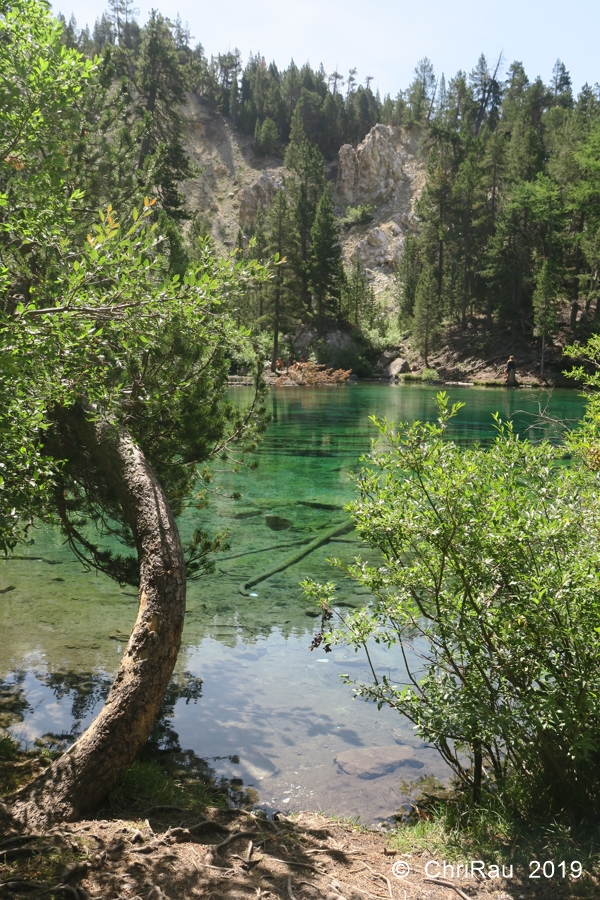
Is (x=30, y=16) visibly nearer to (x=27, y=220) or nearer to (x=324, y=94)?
(x=27, y=220)

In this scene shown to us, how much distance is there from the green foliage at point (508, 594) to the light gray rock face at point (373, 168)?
104 metres

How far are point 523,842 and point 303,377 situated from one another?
49.0 metres

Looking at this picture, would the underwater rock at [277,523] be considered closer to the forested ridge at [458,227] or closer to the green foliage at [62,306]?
the green foliage at [62,306]

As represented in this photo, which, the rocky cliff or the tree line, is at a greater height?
the rocky cliff

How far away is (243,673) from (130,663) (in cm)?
260

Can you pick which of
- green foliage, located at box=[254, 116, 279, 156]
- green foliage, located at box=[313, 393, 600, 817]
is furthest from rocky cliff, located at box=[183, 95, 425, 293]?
green foliage, located at box=[313, 393, 600, 817]

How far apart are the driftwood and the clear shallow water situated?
13cm

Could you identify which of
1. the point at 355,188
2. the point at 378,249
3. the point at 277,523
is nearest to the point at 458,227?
the point at 378,249

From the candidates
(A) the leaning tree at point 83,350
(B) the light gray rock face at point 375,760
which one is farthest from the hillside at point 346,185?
(A) the leaning tree at point 83,350

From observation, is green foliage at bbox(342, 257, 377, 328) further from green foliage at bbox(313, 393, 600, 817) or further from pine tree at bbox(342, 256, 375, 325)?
green foliage at bbox(313, 393, 600, 817)

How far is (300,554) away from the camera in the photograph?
34.3ft

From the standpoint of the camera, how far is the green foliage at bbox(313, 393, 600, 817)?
3199mm

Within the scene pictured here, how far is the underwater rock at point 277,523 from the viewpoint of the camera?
39.7 ft

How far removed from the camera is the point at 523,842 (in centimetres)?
330
